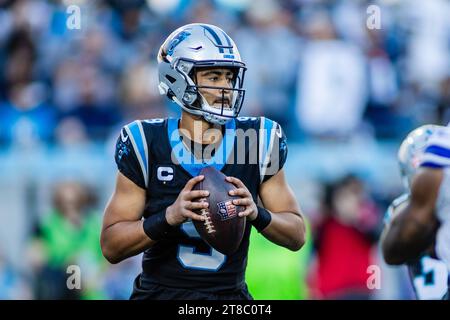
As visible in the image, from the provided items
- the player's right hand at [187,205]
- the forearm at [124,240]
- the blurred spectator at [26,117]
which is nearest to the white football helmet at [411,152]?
the player's right hand at [187,205]

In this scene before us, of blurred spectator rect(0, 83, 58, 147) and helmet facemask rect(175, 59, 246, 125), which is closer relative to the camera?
helmet facemask rect(175, 59, 246, 125)

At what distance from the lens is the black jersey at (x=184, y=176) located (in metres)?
4.91

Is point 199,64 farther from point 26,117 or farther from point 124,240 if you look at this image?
point 26,117

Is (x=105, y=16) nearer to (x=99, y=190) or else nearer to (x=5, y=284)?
(x=99, y=190)

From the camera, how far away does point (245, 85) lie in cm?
956

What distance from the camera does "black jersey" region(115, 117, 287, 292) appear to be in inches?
193

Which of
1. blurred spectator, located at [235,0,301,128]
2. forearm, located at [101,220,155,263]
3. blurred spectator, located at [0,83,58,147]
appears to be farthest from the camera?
blurred spectator, located at [235,0,301,128]

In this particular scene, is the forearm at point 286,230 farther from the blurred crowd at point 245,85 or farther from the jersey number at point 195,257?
the blurred crowd at point 245,85

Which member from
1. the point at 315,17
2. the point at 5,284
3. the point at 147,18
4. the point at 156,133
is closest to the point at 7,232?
the point at 5,284

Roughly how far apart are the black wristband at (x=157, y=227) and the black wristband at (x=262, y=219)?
39 centimetres

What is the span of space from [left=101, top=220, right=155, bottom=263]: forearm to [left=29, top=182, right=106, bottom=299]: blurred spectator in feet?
11.9

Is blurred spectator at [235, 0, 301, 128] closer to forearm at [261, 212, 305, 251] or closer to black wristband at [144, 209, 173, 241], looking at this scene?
forearm at [261, 212, 305, 251]

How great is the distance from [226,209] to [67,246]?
4.24 metres

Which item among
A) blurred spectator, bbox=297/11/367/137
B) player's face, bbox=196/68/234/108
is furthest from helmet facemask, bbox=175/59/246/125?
blurred spectator, bbox=297/11/367/137
